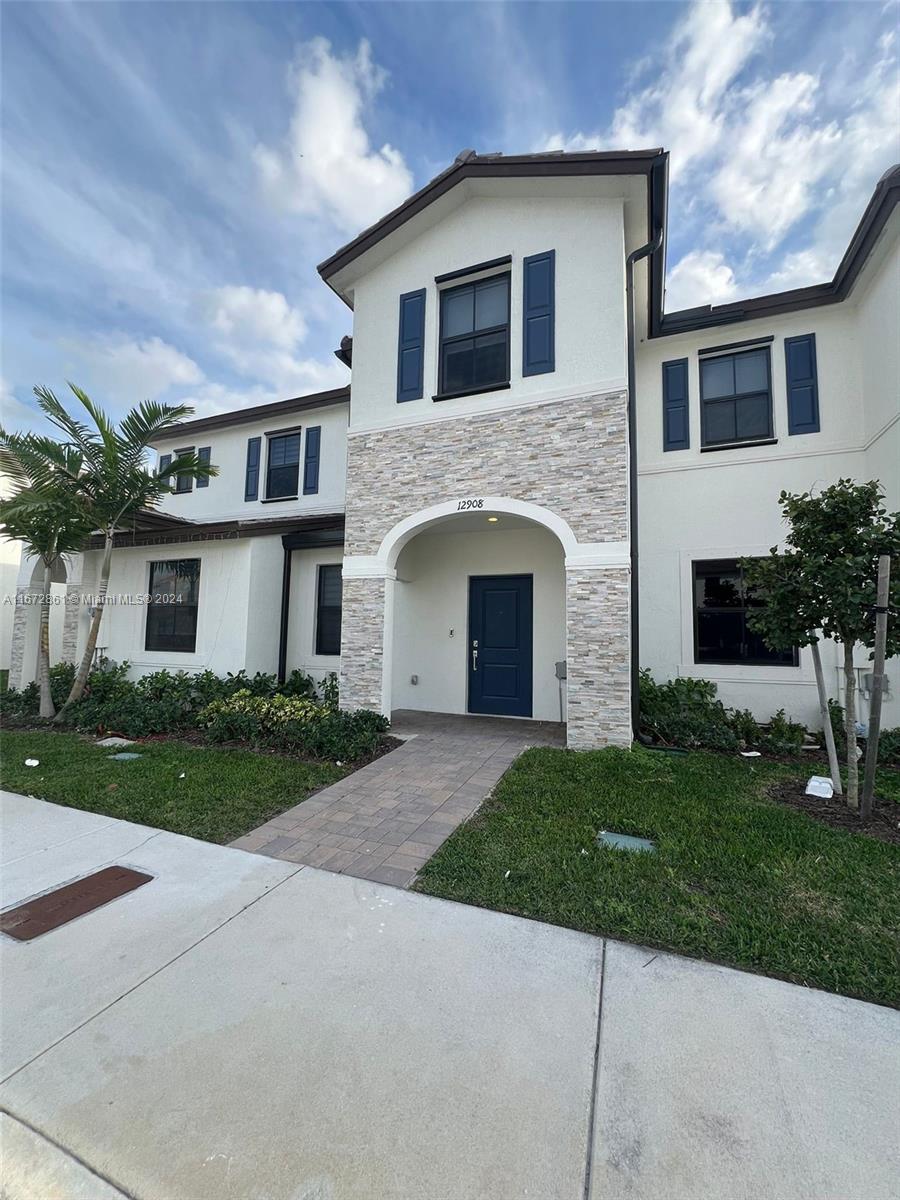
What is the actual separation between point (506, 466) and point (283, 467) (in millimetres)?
6869

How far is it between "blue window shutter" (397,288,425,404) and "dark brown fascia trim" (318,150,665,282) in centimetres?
104

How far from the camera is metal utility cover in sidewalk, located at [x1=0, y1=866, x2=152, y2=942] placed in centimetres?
300

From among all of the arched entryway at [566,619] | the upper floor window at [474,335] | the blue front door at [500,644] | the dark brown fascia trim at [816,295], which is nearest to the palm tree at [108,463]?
the arched entryway at [566,619]

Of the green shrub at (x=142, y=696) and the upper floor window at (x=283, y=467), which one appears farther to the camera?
the upper floor window at (x=283, y=467)

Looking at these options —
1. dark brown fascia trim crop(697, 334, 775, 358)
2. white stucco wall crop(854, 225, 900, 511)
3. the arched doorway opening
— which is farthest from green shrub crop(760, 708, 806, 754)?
dark brown fascia trim crop(697, 334, 775, 358)

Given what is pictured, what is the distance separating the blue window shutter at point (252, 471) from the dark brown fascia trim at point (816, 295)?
889cm

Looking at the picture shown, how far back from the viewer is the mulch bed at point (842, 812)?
4.29 metres

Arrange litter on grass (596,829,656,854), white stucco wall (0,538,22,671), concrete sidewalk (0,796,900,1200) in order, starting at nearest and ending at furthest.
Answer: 1. concrete sidewalk (0,796,900,1200)
2. litter on grass (596,829,656,854)
3. white stucco wall (0,538,22,671)

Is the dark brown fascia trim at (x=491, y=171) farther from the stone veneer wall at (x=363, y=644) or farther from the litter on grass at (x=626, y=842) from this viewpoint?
the litter on grass at (x=626, y=842)

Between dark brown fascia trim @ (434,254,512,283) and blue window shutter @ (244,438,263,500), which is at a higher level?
dark brown fascia trim @ (434,254,512,283)

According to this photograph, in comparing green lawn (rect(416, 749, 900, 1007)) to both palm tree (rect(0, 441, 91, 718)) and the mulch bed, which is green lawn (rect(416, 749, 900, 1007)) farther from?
palm tree (rect(0, 441, 91, 718))

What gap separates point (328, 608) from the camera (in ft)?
32.5

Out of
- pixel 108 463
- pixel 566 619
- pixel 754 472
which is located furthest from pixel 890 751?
pixel 108 463

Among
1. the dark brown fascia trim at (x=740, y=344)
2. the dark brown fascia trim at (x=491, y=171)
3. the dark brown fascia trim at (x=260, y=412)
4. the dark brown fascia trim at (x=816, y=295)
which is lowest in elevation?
the dark brown fascia trim at (x=740, y=344)
